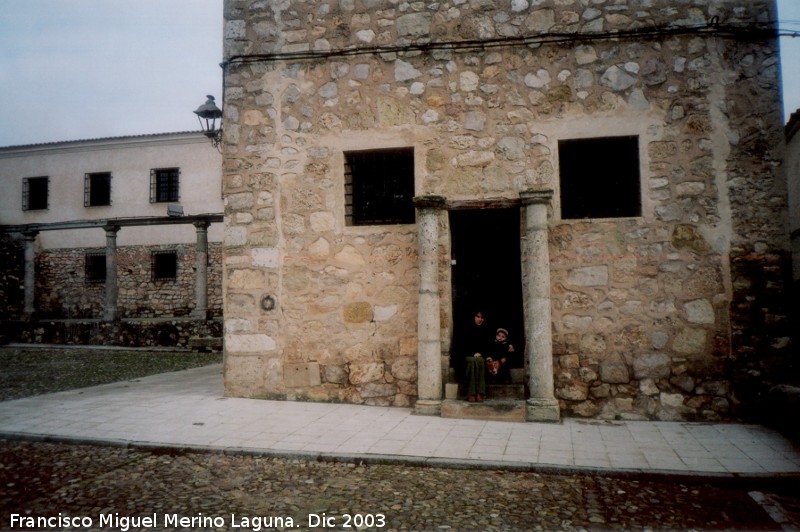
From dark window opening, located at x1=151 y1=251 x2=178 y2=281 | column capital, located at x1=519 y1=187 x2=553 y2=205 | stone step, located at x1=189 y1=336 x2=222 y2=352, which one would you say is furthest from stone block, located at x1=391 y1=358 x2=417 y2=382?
dark window opening, located at x1=151 y1=251 x2=178 y2=281

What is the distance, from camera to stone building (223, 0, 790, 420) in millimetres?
6160


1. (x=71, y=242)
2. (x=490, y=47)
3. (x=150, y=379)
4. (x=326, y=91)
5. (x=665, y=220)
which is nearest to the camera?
(x=665, y=220)

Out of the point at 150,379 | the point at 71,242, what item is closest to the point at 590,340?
the point at 150,379

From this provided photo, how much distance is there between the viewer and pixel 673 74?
6344 mm

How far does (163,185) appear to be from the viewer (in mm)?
23188

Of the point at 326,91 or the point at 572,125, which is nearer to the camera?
the point at 572,125

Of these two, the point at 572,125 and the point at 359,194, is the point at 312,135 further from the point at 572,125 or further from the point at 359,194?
the point at 572,125

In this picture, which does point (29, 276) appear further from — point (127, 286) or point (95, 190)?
point (95, 190)

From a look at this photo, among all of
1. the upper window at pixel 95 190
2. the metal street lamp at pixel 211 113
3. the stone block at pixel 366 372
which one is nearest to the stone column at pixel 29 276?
the upper window at pixel 95 190

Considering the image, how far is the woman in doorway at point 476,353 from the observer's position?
21.1 ft

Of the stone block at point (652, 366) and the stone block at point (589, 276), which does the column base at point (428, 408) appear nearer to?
the stone block at point (589, 276)

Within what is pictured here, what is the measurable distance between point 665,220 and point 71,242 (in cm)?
2501

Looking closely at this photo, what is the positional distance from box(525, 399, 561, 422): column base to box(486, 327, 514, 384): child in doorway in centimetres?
71

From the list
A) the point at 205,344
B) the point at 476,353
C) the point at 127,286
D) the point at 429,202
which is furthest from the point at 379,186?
the point at 127,286
